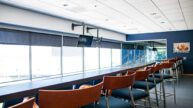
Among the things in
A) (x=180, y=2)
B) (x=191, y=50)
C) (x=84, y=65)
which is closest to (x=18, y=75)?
(x=84, y=65)

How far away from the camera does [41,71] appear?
6574mm

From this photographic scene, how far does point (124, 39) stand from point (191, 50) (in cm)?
427

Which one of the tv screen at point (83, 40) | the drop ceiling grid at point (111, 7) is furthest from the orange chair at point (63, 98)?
the tv screen at point (83, 40)

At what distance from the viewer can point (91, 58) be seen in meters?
9.64

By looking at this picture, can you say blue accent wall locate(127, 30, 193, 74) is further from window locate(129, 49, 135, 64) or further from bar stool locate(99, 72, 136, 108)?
bar stool locate(99, 72, 136, 108)

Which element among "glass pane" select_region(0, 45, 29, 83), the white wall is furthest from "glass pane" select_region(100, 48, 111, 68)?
"glass pane" select_region(0, 45, 29, 83)

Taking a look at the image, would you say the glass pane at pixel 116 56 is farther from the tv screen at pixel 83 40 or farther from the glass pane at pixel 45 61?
the glass pane at pixel 45 61

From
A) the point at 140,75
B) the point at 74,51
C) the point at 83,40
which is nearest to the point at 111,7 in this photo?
the point at 83,40

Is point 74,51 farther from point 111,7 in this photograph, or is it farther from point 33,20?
point 111,7

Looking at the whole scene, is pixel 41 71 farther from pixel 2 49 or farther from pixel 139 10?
pixel 139 10

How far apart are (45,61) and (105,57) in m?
4.98

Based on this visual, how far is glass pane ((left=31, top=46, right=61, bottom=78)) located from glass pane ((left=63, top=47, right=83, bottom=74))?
1.36 ft

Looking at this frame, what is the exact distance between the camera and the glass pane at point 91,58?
8.85 m

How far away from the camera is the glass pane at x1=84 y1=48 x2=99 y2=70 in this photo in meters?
8.85
